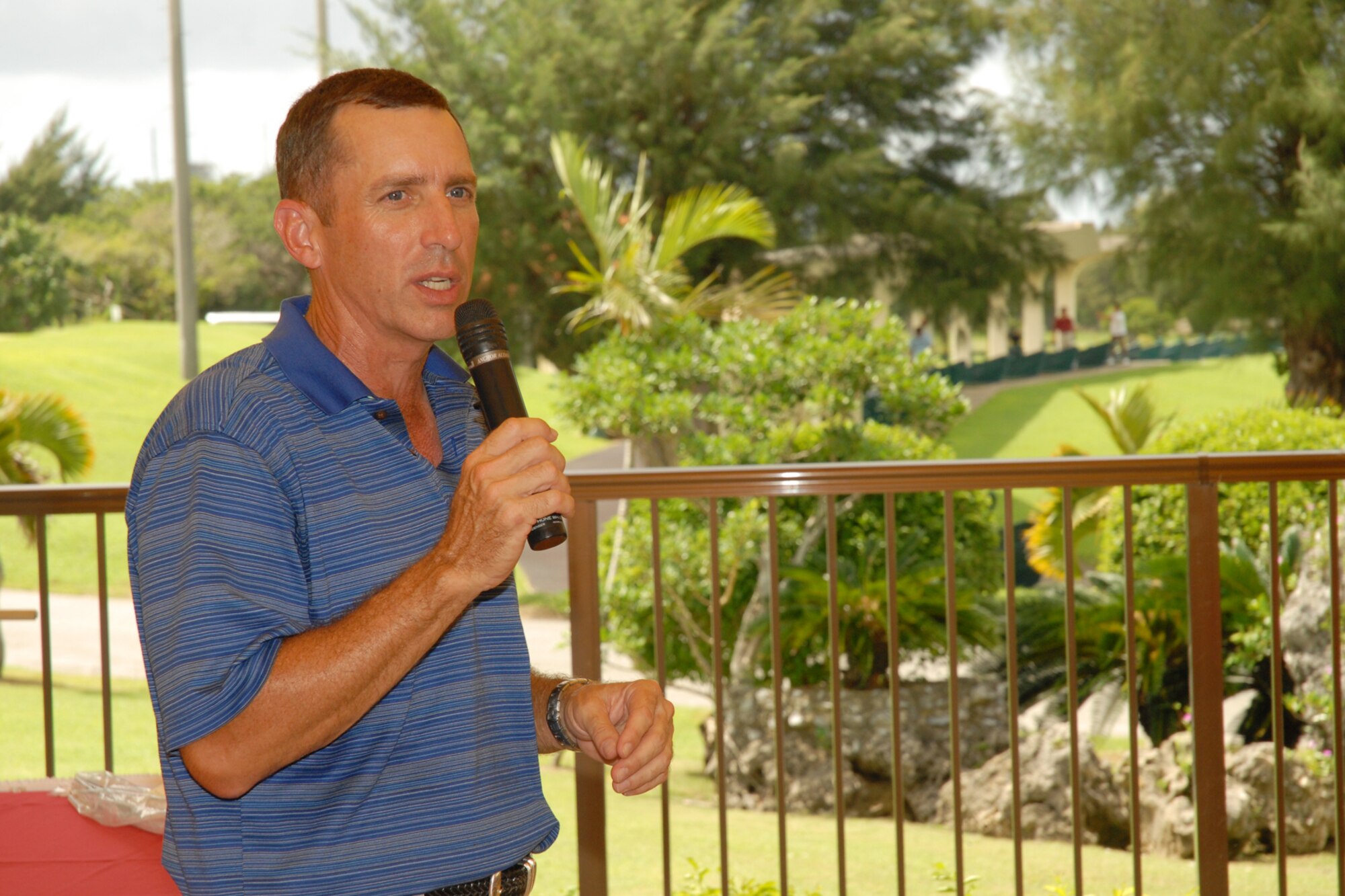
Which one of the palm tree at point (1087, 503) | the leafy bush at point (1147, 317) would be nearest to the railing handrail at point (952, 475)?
the palm tree at point (1087, 503)

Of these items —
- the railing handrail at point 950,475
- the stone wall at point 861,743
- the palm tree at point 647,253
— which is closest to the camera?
the railing handrail at point 950,475

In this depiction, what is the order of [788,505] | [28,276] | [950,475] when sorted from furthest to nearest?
[28,276], [788,505], [950,475]

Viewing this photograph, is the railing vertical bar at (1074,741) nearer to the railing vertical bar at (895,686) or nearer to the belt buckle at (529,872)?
the railing vertical bar at (895,686)

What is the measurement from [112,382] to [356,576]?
Answer: 16.8 meters

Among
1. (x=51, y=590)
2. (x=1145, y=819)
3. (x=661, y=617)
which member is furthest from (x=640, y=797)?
(x=51, y=590)

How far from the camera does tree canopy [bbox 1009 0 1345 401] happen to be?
1084 centimetres

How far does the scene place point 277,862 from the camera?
93 cm

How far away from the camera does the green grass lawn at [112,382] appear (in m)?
13.5

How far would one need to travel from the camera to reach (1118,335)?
14.2 metres

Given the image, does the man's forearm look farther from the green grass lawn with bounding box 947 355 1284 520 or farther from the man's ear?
the green grass lawn with bounding box 947 355 1284 520

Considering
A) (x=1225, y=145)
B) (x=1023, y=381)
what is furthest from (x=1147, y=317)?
(x=1225, y=145)

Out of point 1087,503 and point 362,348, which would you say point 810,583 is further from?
point 362,348

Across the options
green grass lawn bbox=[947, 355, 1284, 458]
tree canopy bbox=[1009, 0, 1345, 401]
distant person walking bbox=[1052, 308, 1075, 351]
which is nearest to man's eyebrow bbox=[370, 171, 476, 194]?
tree canopy bbox=[1009, 0, 1345, 401]

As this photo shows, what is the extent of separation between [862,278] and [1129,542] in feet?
37.9
